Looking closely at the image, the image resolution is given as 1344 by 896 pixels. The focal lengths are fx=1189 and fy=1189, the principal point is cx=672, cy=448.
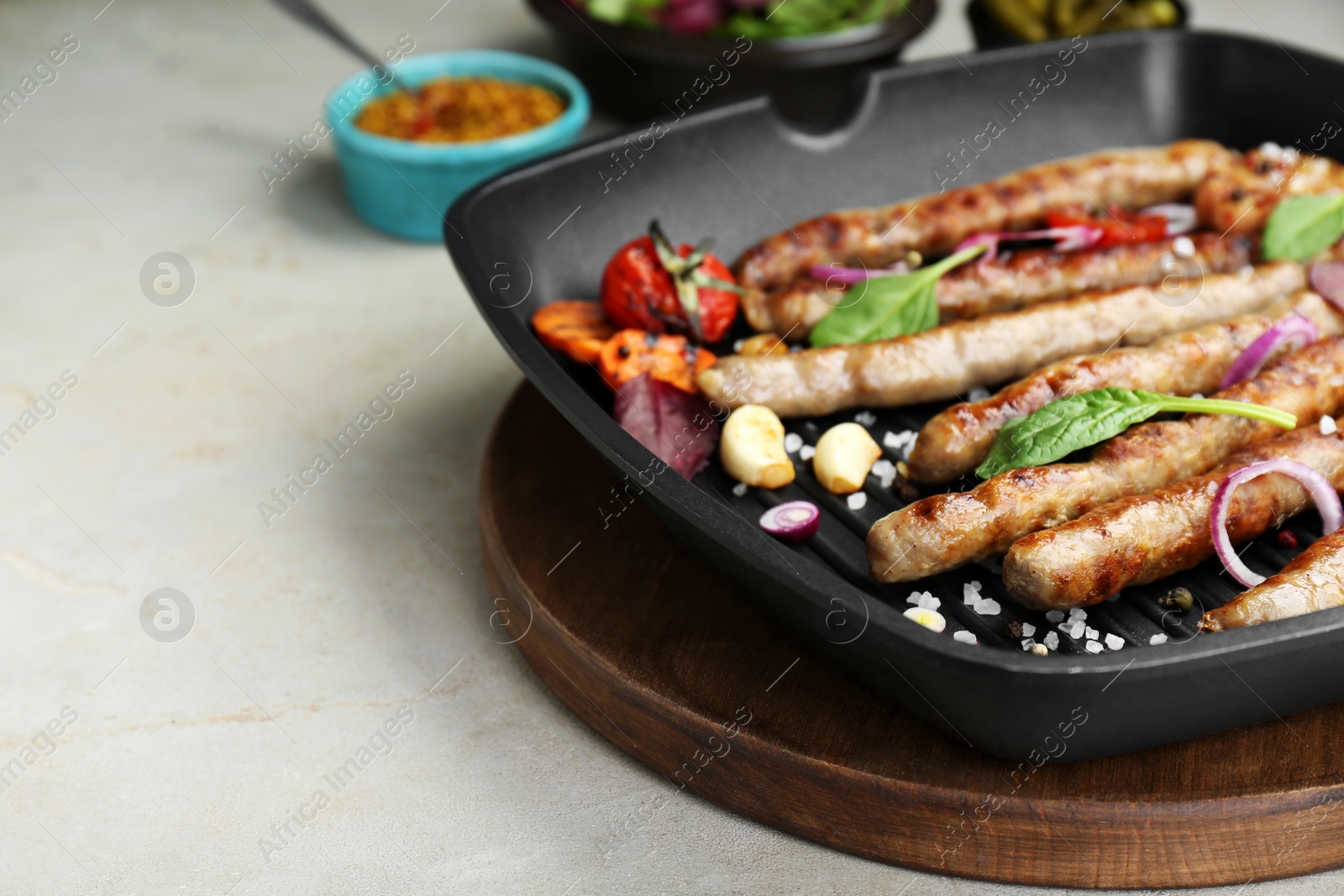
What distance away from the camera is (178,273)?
3.81 m

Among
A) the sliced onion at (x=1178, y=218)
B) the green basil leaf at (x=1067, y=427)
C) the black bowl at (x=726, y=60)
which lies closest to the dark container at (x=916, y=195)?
the green basil leaf at (x=1067, y=427)

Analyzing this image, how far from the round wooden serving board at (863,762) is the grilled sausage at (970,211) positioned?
881 millimetres

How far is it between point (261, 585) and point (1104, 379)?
1.87 m

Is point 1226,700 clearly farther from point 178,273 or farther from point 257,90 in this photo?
point 257,90

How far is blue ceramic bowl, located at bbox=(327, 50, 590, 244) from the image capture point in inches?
148

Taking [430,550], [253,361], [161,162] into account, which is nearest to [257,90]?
[161,162]

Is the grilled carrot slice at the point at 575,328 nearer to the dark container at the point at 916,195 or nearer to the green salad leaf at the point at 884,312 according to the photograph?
the dark container at the point at 916,195

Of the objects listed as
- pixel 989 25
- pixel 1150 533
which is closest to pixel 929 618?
pixel 1150 533

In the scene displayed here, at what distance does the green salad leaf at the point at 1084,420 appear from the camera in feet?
7.28

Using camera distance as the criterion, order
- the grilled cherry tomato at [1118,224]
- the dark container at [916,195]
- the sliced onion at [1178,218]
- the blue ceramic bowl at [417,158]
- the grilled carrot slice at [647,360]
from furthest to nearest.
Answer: the blue ceramic bowl at [417,158] < the sliced onion at [1178,218] < the grilled cherry tomato at [1118,224] < the grilled carrot slice at [647,360] < the dark container at [916,195]

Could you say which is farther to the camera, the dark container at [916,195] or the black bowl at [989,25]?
the black bowl at [989,25]

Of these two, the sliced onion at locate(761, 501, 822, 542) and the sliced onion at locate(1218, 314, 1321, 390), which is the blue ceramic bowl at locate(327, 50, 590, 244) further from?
the sliced onion at locate(1218, 314, 1321, 390)

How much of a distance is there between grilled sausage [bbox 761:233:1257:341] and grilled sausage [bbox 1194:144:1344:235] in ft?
0.44

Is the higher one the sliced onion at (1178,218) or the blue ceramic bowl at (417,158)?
the blue ceramic bowl at (417,158)
